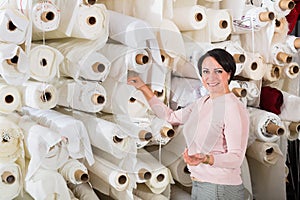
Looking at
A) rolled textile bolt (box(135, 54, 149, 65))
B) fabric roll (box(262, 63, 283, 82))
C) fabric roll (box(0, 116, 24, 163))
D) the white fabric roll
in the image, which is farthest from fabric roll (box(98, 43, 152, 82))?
fabric roll (box(262, 63, 283, 82))

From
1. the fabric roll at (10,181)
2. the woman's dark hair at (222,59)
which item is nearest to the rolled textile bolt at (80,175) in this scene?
the fabric roll at (10,181)

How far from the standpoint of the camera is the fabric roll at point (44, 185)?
37.8 inches

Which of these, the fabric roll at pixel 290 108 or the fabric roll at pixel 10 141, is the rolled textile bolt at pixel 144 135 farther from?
the fabric roll at pixel 290 108

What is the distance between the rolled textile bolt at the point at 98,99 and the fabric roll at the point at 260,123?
1.16 feet

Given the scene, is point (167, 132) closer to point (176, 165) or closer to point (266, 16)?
point (176, 165)

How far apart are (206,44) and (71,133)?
34 cm

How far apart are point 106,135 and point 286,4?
1.63 feet

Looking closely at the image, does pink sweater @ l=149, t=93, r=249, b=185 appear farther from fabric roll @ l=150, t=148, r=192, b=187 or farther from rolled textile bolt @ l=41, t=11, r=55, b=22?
rolled textile bolt @ l=41, t=11, r=55, b=22

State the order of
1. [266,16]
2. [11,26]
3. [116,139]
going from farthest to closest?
[266,16] < [116,139] < [11,26]

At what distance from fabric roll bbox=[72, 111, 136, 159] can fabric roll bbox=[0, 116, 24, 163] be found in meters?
0.12

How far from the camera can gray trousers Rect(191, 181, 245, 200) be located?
104 cm

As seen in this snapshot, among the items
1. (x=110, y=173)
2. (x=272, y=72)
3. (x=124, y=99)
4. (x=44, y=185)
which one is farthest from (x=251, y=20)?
(x=44, y=185)

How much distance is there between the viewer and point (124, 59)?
3.28 ft

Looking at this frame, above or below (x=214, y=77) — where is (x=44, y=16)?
above
